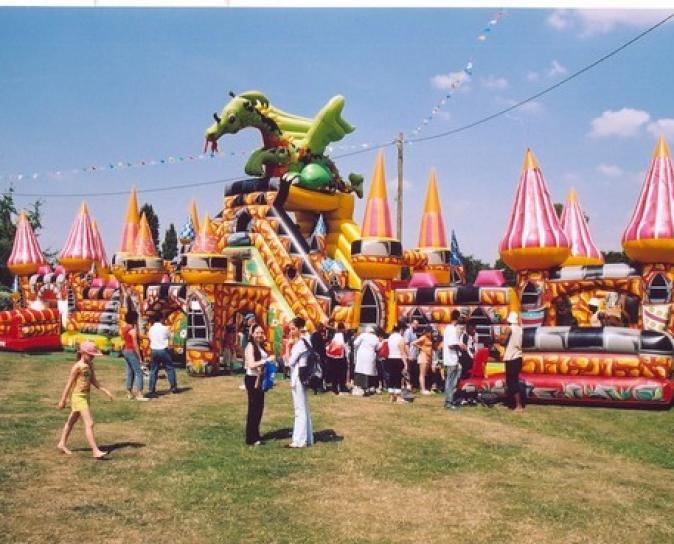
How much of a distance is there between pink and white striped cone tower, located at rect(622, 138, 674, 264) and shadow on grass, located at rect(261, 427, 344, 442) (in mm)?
5883

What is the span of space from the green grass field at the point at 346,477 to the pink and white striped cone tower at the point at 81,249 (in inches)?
399

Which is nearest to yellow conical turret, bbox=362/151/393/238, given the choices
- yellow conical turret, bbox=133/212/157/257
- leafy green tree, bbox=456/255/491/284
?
yellow conical turret, bbox=133/212/157/257

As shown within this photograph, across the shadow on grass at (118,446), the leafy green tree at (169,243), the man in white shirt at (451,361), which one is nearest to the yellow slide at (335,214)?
the man in white shirt at (451,361)

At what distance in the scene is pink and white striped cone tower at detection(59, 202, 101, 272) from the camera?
19.0 metres

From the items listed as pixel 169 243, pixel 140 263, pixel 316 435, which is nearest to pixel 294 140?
pixel 140 263

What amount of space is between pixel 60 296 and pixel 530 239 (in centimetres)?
1466

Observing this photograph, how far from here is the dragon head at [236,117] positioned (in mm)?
15789

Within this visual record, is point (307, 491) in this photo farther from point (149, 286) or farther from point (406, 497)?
point (149, 286)

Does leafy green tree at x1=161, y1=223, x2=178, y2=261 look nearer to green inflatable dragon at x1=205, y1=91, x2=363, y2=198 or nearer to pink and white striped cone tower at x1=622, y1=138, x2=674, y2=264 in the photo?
green inflatable dragon at x1=205, y1=91, x2=363, y2=198

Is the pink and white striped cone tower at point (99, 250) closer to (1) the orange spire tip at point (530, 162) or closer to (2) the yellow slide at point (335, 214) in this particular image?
(2) the yellow slide at point (335, 214)

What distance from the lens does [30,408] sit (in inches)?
360

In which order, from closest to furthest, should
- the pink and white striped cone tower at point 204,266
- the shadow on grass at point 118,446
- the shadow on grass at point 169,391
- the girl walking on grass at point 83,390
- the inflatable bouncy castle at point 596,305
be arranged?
1. the girl walking on grass at point 83,390
2. the shadow on grass at point 118,446
3. the inflatable bouncy castle at point 596,305
4. the shadow on grass at point 169,391
5. the pink and white striped cone tower at point 204,266

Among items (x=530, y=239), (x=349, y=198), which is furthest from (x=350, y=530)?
(x=349, y=198)

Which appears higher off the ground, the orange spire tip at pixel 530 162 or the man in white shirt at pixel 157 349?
the orange spire tip at pixel 530 162
